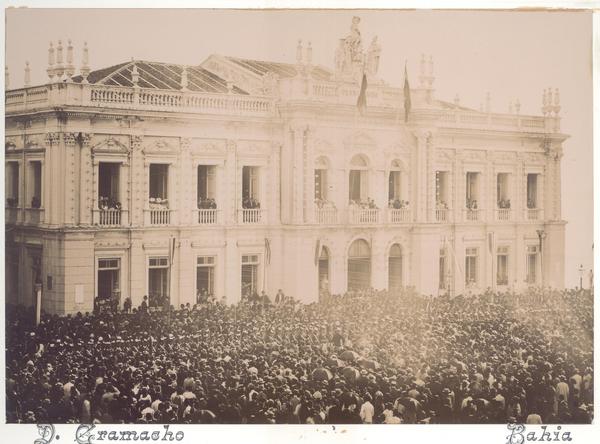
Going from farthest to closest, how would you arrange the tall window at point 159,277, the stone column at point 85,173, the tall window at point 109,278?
the tall window at point 159,277
the tall window at point 109,278
the stone column at point 85,173

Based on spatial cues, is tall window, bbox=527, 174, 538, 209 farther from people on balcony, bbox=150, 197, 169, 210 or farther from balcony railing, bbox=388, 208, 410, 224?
people on balcony, bbox=150, 197, 169, 210

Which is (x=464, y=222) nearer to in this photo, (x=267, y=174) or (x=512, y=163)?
(x=512, y=163)

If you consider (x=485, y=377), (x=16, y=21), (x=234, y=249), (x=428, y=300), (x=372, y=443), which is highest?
(x=16, y=21)

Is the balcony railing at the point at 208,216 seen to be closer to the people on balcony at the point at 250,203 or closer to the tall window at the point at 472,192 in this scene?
the people on balcony at the point at 250,203

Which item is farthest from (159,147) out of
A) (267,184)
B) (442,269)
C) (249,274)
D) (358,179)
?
(442,269)

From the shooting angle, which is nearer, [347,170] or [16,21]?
[16,21]

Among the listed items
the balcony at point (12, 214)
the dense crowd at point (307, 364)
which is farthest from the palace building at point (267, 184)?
the dense crowd at point (307, 364)

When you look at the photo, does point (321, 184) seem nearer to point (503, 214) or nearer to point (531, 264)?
point (503, 214)

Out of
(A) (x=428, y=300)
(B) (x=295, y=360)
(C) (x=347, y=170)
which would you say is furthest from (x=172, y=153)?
(A) (x=428, y=300)
